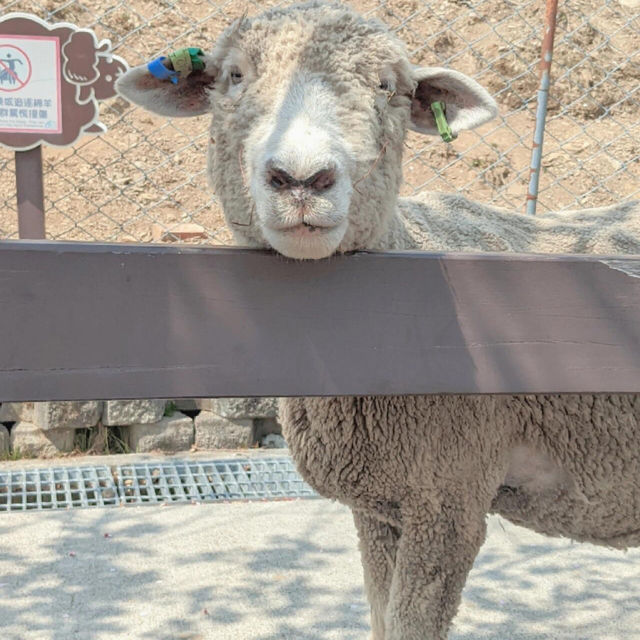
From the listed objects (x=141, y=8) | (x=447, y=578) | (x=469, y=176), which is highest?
(x=141, y=8)

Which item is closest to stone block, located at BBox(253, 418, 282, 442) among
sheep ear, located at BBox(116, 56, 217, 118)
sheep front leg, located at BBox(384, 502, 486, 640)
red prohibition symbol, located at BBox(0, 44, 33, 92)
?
red prohibition symbol, located at BBox(0, 44, 33, 92)

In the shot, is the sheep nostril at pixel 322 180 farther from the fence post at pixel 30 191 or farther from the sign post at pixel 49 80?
the fence post at pixel 30 191

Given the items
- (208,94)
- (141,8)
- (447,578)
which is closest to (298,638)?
→ (447,578)

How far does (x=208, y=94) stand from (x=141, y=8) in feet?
17.2

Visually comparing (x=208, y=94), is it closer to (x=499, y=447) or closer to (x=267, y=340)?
(x=267, y=340)

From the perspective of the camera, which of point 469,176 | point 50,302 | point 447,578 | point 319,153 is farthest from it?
point 469,176

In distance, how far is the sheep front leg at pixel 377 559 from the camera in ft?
7.97

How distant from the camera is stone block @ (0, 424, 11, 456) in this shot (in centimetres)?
443

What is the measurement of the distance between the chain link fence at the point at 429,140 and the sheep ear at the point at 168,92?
9.49 feet

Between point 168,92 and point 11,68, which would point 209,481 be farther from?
point 168,92

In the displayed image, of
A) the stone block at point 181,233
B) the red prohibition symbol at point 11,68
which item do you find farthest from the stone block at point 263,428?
the red prohibition symbol at point 11,68

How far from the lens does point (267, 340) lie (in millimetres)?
1384

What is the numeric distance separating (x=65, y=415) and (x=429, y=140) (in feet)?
12.2

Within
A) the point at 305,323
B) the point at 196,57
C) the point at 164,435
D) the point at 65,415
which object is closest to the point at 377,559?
the point at 305,323
